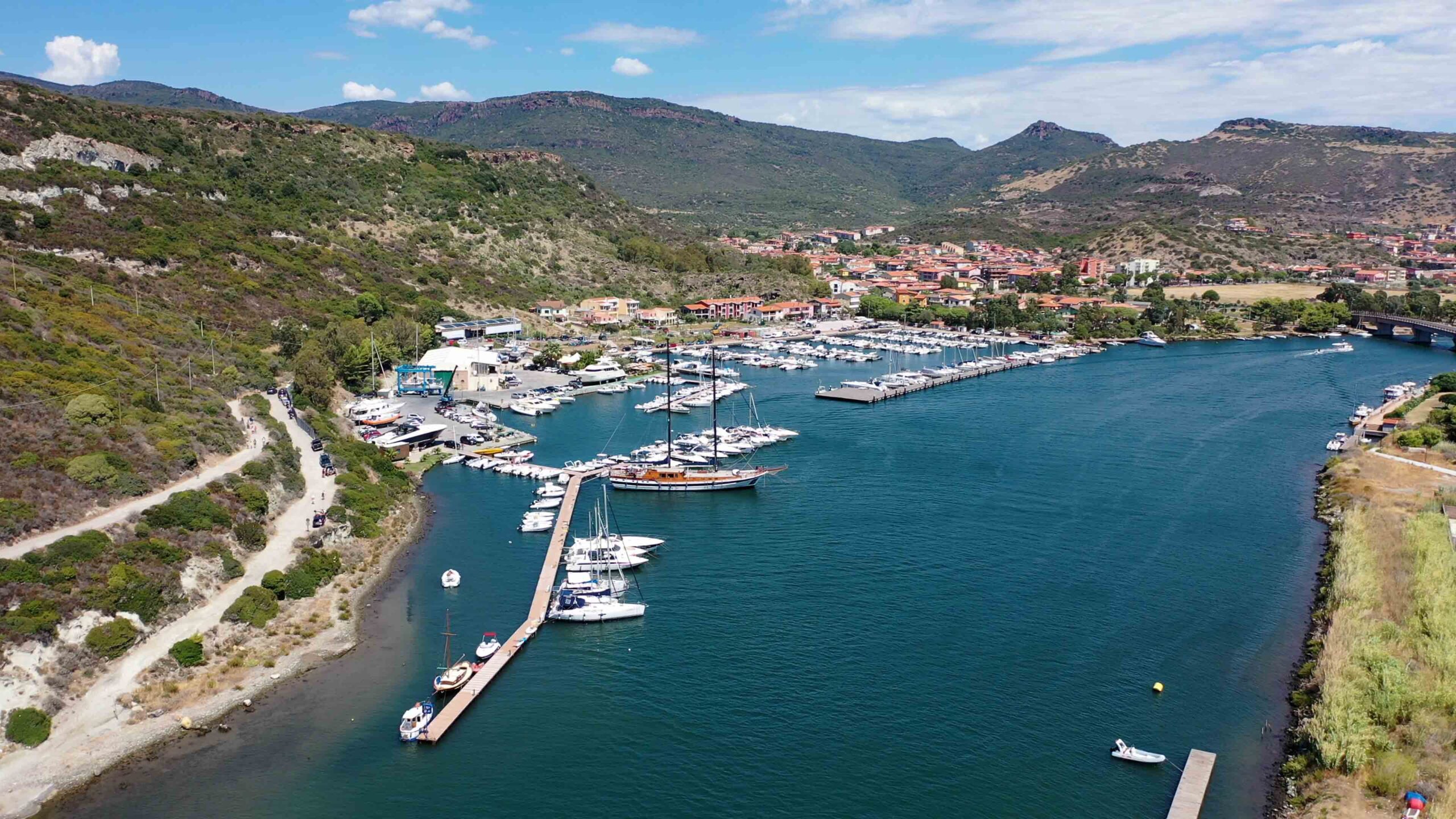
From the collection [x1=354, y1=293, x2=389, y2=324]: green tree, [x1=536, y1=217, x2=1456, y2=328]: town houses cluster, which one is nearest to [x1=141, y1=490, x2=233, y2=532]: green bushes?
[x1=354, y1=293, x2=389, y2=324]: green tree

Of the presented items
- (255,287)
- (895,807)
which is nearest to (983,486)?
(895,807)

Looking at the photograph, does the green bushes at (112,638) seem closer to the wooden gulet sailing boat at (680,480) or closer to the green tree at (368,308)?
the wooden gulet sailing boat at (680,480)

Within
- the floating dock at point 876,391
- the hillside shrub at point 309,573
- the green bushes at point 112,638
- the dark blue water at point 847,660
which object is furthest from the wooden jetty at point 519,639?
the floating dock at point 876,391

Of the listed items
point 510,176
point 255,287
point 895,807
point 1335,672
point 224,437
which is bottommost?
point 895,807

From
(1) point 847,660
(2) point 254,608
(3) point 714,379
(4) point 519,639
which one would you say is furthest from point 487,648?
(3) point 714,379

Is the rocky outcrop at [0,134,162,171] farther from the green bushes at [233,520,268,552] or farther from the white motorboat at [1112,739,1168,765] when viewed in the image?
the white motorboat at [1112,739,1168,765]

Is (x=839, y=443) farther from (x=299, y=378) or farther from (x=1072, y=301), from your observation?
(x=1072, y=301)
